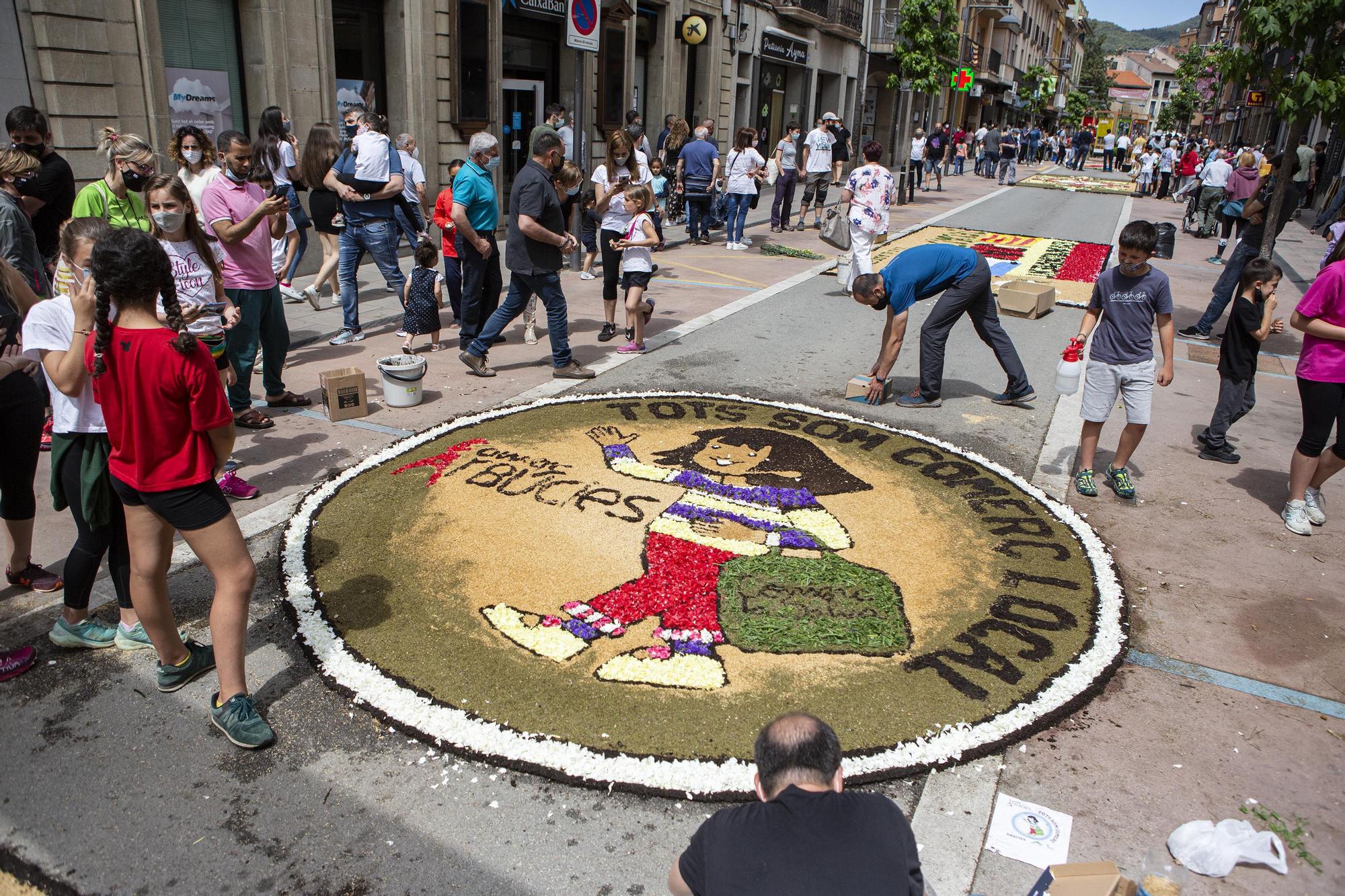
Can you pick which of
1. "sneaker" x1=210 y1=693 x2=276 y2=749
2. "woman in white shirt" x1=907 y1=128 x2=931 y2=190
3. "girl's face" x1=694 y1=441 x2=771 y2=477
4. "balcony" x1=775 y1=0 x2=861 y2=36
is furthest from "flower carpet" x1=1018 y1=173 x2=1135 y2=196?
"sneaker" x1=210 y1=693 x2=276 y2=749

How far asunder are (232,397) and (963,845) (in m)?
5.76

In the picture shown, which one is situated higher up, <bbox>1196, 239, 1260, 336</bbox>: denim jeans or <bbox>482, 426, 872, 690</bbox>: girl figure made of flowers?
<bbox>1196, 239, 1260, 336</bbox>: denim jeans

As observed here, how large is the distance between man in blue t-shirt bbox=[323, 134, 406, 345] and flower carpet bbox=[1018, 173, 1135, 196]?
2929 cm

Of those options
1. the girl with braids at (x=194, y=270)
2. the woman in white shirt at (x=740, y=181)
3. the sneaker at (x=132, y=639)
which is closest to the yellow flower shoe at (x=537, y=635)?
the sneaker at (x=132, y=639)

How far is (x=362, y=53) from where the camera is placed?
14320mm

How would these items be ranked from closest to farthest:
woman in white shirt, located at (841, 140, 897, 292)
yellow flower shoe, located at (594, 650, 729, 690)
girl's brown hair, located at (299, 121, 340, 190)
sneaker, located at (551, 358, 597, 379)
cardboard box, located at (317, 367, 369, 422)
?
yellow flower shoe, located at (594, 650, 729, 690)
cardboard box, located at (317, 367, 369, 422)
sneaker, located at (551, 358, 597, 379)
girl's brown hair, located at (299, 121, 340, 190)
woman in white shirt, located at (841, 140, 897, 292)

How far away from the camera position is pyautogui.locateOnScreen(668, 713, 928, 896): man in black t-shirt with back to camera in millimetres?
2182

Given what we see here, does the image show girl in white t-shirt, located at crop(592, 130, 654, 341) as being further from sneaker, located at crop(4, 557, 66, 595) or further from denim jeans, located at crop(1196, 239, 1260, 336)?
denim jeans, located at crop(1196, 239, 1260, 336)

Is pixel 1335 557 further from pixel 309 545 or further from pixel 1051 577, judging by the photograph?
pixel 309 545

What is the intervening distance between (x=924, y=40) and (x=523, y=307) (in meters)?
23.9

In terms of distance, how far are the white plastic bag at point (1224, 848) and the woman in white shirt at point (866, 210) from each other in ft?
29.7

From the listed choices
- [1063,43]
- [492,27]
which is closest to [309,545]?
[492,27]

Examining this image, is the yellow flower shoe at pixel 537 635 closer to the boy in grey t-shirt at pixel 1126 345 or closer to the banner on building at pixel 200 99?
the boy in grey t-shirt at pixel 1126 345

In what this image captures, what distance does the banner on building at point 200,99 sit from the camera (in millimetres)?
11383
